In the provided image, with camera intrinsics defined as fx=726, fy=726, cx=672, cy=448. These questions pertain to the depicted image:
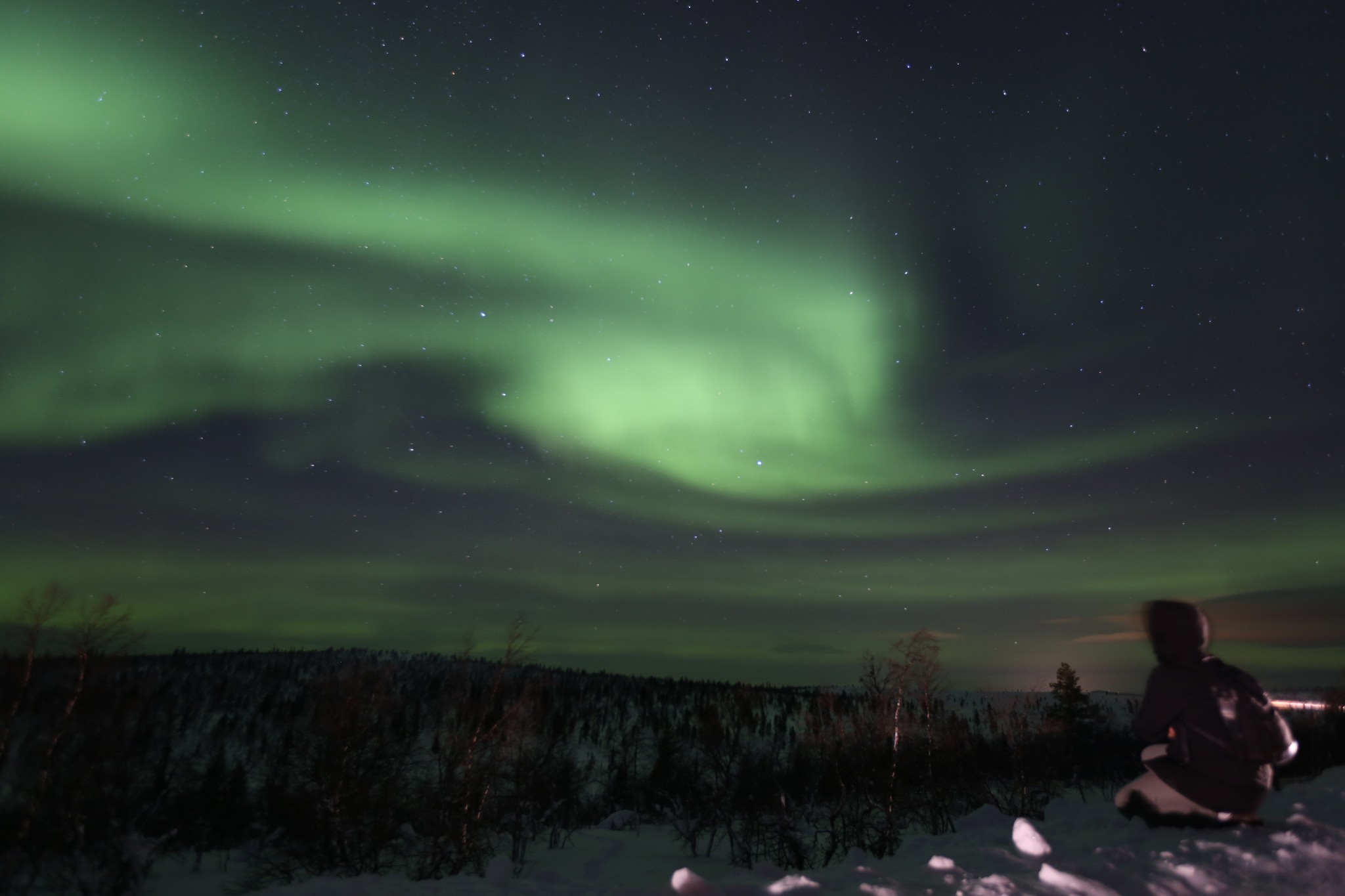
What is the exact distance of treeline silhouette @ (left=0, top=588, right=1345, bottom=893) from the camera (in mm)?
25312

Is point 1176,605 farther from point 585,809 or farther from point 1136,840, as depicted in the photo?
point 585,809

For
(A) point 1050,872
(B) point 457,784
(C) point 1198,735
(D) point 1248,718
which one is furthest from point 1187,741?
(B) point 457,784

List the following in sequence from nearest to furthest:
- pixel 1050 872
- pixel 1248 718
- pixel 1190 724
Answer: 1. pixel 1050 872
2. pixel 1248 718
3. pixel 1190 724

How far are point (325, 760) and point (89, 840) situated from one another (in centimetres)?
1575

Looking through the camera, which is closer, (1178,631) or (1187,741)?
(1187,741)

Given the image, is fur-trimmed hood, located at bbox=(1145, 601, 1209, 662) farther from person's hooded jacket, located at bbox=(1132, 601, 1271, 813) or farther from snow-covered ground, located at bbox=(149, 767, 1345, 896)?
snow-covered ground, located at bbox=(149, 767, 1345, 896)

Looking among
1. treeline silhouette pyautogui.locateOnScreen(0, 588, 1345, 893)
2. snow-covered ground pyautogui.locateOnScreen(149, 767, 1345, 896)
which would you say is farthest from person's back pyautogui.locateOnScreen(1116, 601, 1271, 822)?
treeline silhouette pyautogui.locateOnScreen(0, 588, 1345, 893)

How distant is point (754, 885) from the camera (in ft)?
17.7

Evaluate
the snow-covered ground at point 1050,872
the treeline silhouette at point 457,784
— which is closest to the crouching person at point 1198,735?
the snow-covered ground at point 1050,872

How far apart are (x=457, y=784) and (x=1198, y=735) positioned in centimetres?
4716

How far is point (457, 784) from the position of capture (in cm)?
4684

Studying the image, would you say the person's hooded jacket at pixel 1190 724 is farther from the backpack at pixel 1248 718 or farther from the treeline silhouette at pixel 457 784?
the treeline silhouette at pixel 457 784

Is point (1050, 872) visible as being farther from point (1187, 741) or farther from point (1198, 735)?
point (1198, 735)

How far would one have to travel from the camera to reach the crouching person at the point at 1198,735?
25.7 feet
